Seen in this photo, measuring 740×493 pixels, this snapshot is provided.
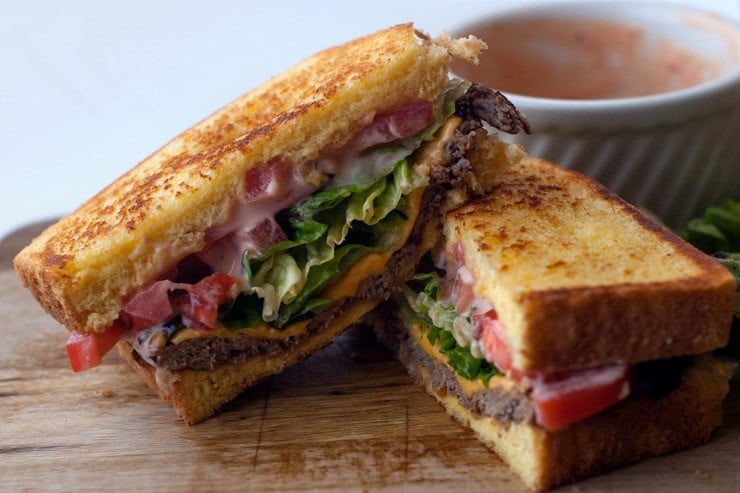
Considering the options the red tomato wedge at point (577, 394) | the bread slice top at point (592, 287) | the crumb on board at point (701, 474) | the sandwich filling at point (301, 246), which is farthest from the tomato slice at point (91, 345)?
the crumb on board at point (701, 474)

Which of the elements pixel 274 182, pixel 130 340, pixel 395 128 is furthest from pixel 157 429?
pixel 395 128

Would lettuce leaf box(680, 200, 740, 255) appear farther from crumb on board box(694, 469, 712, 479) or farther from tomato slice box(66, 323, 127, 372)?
tomato slice box(66, 323, 127, 372)

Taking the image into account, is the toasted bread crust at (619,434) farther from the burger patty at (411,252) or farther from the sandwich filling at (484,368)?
the burger patty at (411,252)

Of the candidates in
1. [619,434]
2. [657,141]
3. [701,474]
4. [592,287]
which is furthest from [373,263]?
[657,141]

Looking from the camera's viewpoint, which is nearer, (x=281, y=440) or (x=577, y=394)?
(x=577, y=394)

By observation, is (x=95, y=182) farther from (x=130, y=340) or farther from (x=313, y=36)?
(x=130, y=340)

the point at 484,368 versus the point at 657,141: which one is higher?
the point at 657,141

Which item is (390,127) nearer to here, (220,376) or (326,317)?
(326,317)

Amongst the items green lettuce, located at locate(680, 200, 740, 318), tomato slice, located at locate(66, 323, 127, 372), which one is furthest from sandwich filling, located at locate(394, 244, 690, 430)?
green lettuce, located at locate(680, 200, 740, 318)
